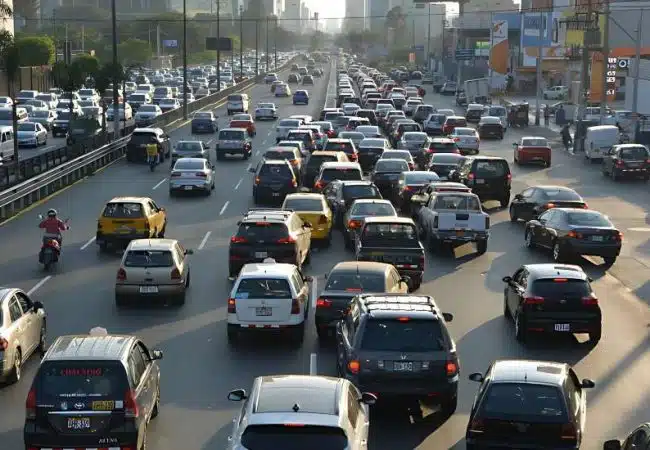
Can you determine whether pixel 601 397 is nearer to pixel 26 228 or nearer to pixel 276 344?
pixel 276 344

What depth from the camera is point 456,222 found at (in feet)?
106

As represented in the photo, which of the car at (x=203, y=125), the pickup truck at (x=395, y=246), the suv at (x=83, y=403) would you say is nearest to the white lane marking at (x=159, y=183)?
the pickup truck at (x=395, y=246)

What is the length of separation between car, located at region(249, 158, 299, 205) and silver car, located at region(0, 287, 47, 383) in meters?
20.9

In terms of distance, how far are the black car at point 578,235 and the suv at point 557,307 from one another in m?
8.50

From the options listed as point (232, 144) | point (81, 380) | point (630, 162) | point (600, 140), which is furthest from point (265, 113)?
point (81, 380)

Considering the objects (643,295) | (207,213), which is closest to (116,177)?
(207,213)

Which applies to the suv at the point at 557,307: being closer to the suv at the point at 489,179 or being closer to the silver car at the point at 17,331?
the silver car at the point at 17,331

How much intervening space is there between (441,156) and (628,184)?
7823 mm

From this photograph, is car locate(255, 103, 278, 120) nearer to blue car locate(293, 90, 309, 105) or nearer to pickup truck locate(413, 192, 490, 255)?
blue car locate(293, 90, 309, 105)

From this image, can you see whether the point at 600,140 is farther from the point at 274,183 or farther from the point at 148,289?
the point at 148,289

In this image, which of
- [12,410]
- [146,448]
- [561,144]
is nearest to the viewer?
[146,448]

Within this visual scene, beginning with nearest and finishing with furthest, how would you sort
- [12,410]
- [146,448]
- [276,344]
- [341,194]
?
[146,448] → [12,410] → [276,344] → [341,194]

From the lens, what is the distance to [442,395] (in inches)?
656

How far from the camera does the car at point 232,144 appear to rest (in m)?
58.9
